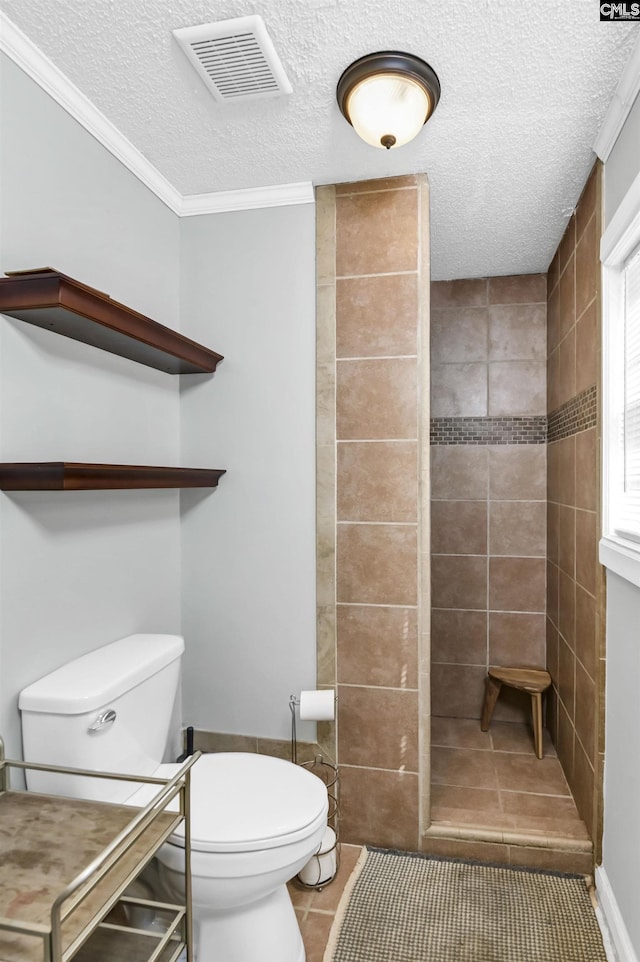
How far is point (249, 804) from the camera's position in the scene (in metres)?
1.58

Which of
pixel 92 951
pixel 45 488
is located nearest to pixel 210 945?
pixel 92 951

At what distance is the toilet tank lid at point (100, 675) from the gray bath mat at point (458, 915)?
3.10 feet

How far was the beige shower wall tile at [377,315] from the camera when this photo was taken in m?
2.11

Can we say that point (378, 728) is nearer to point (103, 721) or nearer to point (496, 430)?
point (103, 721)

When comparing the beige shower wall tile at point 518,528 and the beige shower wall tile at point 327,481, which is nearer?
the beige shower wall tile at point 327,481

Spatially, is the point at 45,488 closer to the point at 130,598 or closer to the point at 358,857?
the point at 130,598

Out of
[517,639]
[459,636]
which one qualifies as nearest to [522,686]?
[517,639]

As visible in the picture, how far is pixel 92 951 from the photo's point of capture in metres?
1.38

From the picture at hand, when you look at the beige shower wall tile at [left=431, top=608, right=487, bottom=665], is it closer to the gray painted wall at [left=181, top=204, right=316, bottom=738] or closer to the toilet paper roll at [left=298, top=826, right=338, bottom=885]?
the gray painted wall at [left=181, top=204, right=316, bottom=738]

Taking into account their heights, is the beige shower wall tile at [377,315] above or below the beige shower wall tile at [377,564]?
above

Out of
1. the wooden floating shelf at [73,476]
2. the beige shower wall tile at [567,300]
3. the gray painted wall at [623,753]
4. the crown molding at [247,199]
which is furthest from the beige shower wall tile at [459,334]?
the wooden floating shelf at [73,476]

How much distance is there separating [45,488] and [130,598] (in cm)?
67

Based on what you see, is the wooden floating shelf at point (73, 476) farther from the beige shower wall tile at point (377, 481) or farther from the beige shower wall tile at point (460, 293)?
the beige shower wall tile at point (460, 293)

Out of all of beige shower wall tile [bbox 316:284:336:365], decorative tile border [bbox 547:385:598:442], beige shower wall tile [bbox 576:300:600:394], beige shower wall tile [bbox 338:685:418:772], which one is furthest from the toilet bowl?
beige shower wall tile [bbox 576:300:600:394]
